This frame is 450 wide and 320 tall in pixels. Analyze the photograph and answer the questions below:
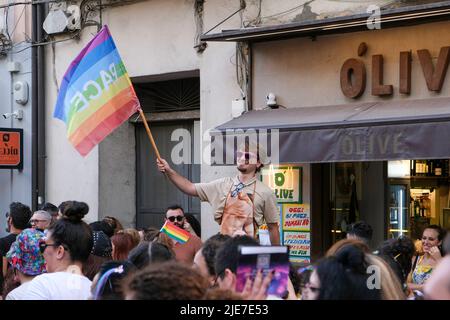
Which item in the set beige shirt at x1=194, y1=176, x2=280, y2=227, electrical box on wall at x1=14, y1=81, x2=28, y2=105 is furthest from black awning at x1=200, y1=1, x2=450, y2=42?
electrical box on wall at x1=14, y1=81, x2=28, y2=105

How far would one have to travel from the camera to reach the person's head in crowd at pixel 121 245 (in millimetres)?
7562

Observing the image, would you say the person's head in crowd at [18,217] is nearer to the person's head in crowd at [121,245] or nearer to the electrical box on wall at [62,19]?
the person's head in crowd at [121,245]

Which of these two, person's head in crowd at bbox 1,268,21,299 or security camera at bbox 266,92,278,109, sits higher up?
security camera at bbox 266,92,278,109

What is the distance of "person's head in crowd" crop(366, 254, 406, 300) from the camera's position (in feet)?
14.2

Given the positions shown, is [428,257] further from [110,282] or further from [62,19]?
[62,19]

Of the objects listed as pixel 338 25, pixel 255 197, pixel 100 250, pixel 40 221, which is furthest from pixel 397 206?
pixel 100 250

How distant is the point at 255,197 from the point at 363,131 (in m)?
2.13

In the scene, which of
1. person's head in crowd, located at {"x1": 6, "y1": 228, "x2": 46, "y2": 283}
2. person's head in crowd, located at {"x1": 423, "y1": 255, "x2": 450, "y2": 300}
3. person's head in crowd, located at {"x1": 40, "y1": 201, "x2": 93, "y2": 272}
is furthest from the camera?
person's head in crowd, located at {"x1": 6, "y1": 228, "x2": 46, "y2": 283}

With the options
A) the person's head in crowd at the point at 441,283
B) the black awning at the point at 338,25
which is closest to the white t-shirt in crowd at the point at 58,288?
the person's head in crowd at the point at 441,283

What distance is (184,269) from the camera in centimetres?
339

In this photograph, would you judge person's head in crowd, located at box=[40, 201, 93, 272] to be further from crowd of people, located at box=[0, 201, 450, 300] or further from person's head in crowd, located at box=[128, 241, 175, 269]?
person's head in crowd, located at box=[128, 241, 175, 269]

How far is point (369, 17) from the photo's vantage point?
9773mm
